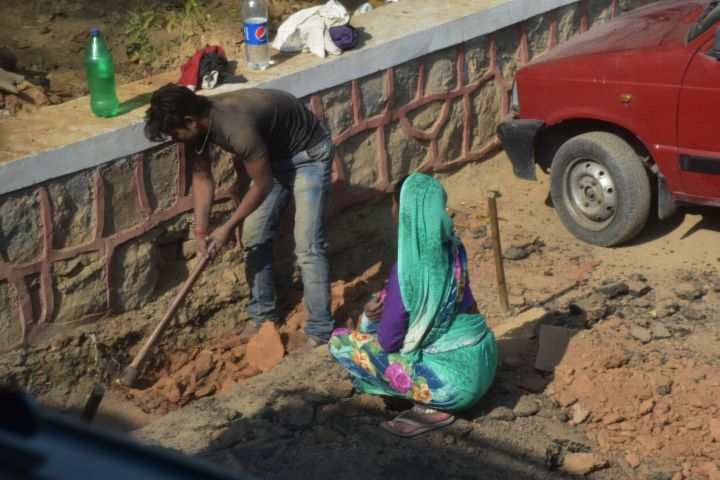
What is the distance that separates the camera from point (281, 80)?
19.9 feet

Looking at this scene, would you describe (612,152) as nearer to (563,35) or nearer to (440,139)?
(440,139)

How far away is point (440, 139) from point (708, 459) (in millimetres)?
3577

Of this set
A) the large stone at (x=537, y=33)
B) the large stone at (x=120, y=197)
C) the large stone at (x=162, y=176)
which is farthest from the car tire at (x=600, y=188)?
the large stone at (x=120, y=197)

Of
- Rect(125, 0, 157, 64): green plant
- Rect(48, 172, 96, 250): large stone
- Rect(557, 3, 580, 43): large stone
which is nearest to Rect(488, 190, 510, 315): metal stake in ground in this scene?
Rect(48, 172, 96, 250): large stone

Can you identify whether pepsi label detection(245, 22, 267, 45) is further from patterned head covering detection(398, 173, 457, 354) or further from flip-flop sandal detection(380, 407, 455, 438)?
flip-flop sandal detection(380, 407, 455, 438)

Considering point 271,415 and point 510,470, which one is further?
point 271,415

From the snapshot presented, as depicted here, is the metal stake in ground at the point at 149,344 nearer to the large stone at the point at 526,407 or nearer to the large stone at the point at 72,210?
the large stone at the point at 72,210

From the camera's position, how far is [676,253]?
6.45m

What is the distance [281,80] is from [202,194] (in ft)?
3.15

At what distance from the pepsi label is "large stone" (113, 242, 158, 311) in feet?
4.71

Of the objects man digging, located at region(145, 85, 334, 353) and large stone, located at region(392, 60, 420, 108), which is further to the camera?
large stone, located at region(392, 60, 420, 108)

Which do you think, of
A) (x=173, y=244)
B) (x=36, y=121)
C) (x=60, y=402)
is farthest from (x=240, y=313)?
(x=36, y=121)

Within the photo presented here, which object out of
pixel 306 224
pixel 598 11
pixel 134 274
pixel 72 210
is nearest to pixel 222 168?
pixel 306 224

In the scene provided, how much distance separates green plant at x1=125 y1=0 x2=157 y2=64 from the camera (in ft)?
24.6
